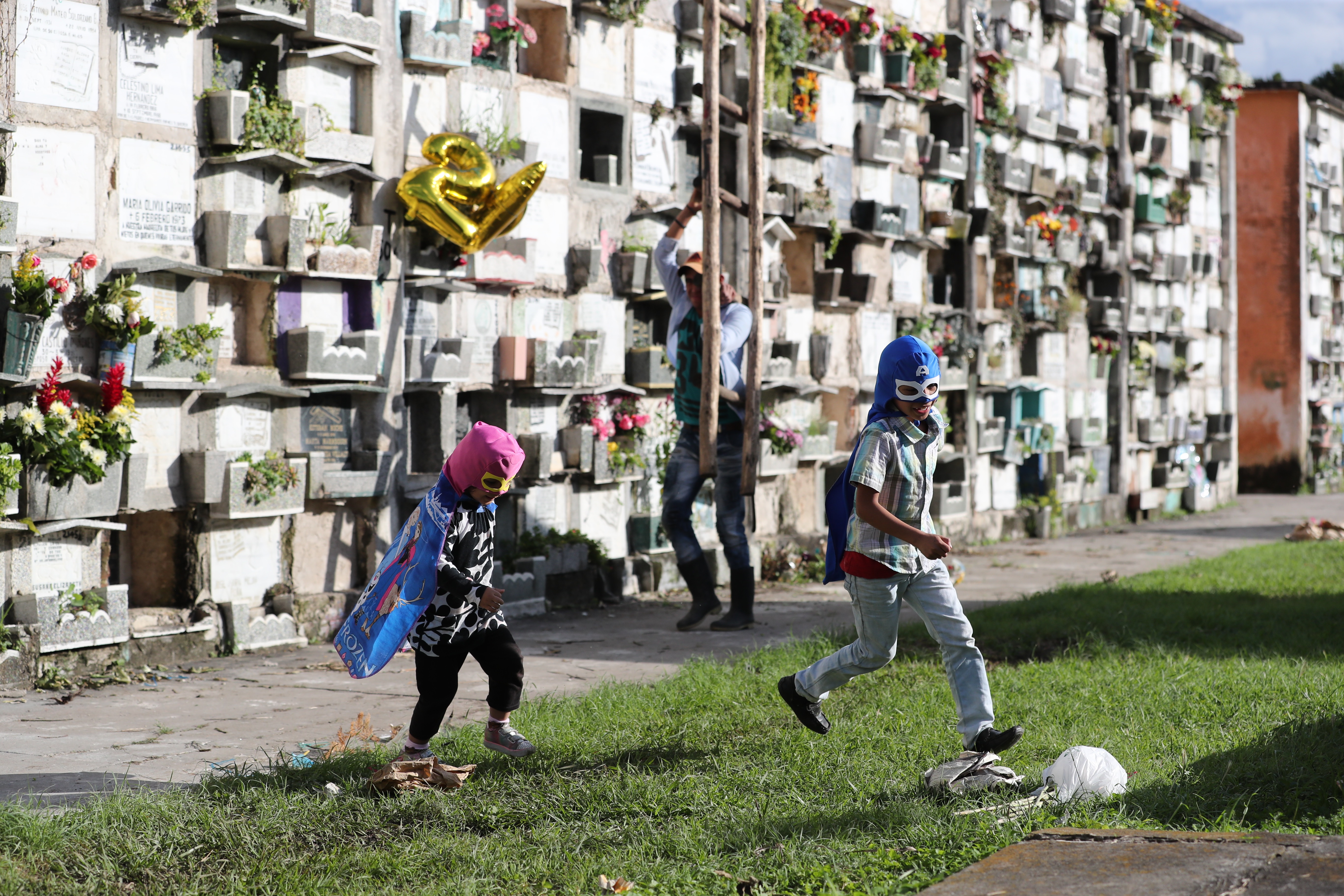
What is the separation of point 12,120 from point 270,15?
4.91ft

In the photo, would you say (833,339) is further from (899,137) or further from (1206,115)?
(1206,115)

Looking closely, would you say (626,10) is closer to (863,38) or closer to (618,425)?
(618,425)

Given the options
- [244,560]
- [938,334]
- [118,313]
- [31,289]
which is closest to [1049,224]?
[938,334]

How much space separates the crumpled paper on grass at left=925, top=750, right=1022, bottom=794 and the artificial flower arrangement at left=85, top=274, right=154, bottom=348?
425cm

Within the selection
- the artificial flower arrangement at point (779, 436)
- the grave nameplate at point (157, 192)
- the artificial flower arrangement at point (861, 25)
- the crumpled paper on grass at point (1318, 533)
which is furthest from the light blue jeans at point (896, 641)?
the crumpled paper on grass at point (1318, 533)

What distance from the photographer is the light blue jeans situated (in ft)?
14.7

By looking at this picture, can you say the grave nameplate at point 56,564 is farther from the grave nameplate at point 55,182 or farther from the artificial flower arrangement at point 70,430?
the grave nameplate at point 55,182

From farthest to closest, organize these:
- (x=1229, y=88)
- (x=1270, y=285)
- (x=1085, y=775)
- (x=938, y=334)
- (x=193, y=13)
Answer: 1. (x=1270, y=285)
2. (x=1229, y=88)
3. (x=938, y=334)
4. (x=193, y=13)
5. (x=1085, y=775)

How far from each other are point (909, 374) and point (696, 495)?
3.33m

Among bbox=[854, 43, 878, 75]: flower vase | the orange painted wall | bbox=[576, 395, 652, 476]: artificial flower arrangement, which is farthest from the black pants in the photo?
the orange painted wall

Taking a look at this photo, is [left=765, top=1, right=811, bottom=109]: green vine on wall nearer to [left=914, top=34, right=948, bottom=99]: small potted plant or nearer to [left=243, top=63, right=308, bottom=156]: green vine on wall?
[left=914, top=34, right=948, bottom=99]: small potted plant

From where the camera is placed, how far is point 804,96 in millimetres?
11125

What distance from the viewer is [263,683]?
6.36 m

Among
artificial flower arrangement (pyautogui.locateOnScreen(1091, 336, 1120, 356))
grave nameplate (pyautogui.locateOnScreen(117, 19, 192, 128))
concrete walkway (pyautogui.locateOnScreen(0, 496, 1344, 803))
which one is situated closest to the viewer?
concrete walkway (pyautogui.locateOnScreen(0, 496, 1344, 803))
